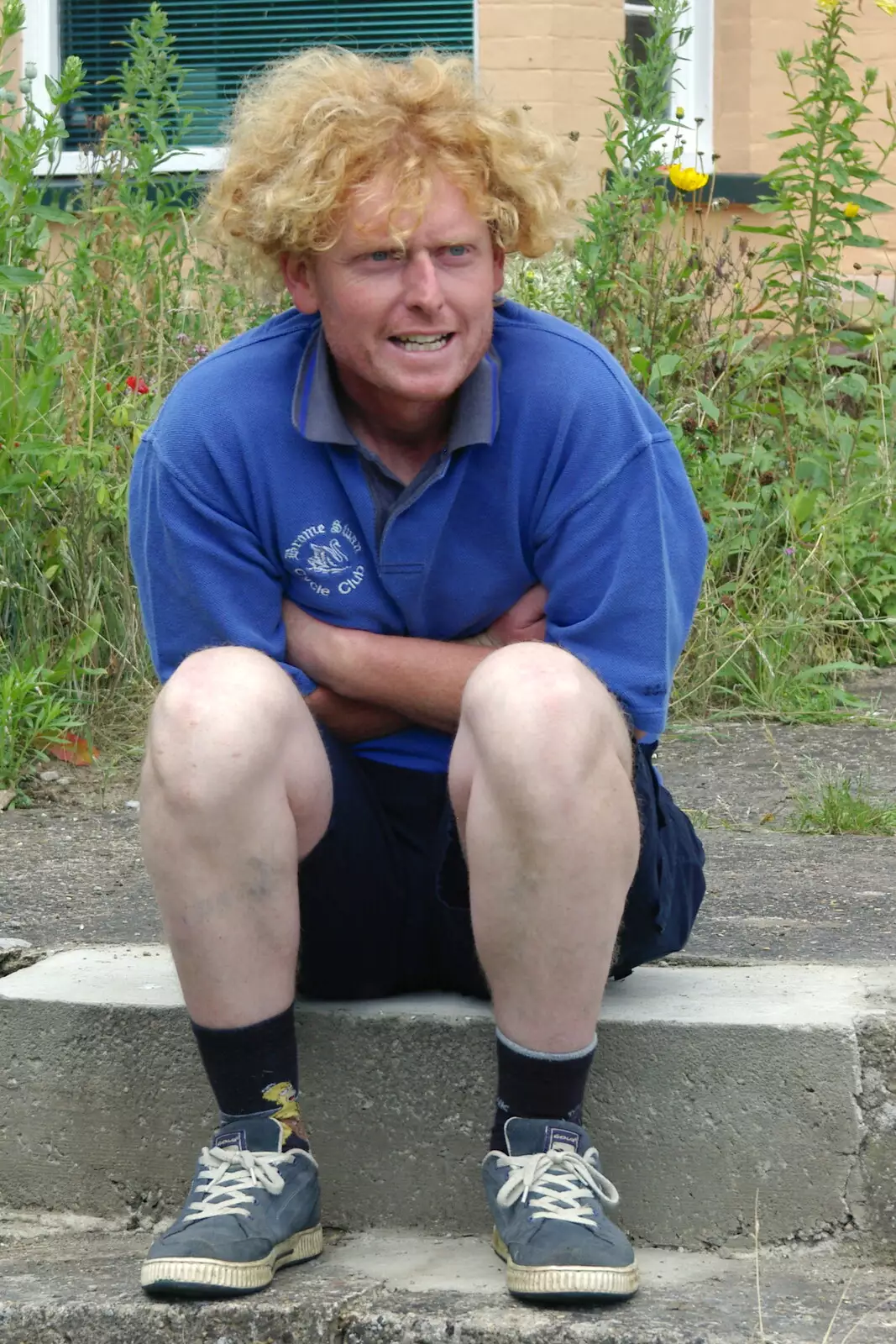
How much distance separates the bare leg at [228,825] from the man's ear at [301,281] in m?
0.48

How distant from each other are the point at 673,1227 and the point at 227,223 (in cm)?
137

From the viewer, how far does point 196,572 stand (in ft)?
6.55

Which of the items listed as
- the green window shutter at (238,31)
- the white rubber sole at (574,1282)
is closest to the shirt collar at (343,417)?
the white rubber sole at (574,1282)

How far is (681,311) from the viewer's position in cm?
464

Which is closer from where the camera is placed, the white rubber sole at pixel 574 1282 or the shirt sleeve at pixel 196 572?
the white rubber sole at pixel 574 1282

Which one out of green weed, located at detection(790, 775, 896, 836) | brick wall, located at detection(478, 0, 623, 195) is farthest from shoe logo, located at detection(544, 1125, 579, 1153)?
brick wall, located at detection(478, 0, 623, 195)

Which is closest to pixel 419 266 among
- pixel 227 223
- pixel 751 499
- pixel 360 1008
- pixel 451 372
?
pixel 451 372

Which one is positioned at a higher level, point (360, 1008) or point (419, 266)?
point (419, 266)

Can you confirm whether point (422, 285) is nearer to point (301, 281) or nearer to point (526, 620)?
point (301, 281)

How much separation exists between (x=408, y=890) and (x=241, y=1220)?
446mm

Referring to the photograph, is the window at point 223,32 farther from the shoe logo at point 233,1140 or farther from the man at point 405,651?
the shoe logo at point 233,1140

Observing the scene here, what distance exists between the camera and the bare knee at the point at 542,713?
172 centimetres

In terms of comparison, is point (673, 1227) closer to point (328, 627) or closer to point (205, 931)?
point (205, 931)

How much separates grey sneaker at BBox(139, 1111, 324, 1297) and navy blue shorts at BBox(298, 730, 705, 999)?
243 mm
